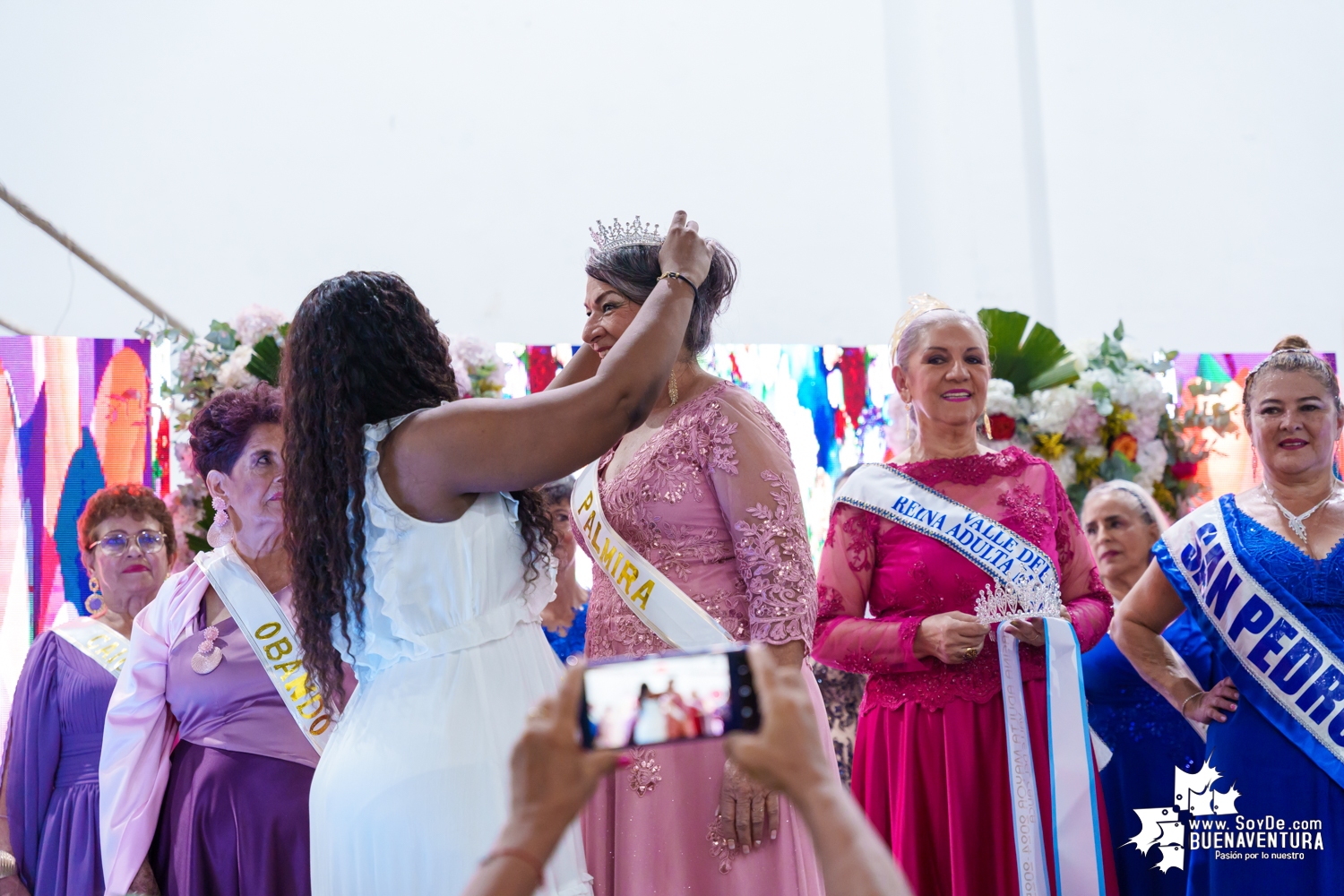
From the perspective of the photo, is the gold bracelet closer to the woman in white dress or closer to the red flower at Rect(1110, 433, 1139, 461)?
the woman in white dress

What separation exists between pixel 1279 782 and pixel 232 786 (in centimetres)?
200

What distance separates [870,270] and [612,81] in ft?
4.72

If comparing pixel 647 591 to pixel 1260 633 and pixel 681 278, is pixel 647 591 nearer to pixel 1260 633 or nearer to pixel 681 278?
pixel 681 278

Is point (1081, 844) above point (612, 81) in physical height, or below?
below

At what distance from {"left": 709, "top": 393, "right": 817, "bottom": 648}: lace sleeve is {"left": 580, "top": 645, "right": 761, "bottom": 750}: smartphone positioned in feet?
3.18

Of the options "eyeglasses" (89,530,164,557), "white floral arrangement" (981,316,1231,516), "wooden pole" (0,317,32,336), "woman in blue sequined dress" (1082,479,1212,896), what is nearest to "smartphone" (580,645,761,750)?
"woman in blue sequined dress" (1082,479,1212,896)

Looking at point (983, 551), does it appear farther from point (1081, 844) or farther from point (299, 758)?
point (299, 758)

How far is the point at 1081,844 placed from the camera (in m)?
2.26

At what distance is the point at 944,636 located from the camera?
2.32 m

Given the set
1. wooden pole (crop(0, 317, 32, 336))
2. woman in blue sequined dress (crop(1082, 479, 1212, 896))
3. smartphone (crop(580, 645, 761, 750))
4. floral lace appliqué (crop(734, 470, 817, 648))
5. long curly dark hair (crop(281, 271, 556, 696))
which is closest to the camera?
smartphone (crop(580, 645, 761, 750))

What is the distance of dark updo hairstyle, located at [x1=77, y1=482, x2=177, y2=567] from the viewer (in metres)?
3.13

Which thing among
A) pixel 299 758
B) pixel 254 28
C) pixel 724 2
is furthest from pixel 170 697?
pixel 724 2

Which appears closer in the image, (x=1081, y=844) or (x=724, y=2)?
(x=1081, y=844)

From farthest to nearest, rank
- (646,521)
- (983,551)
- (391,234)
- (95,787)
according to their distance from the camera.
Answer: (391,234) → (95,787) → (983,551) → (646,521)
